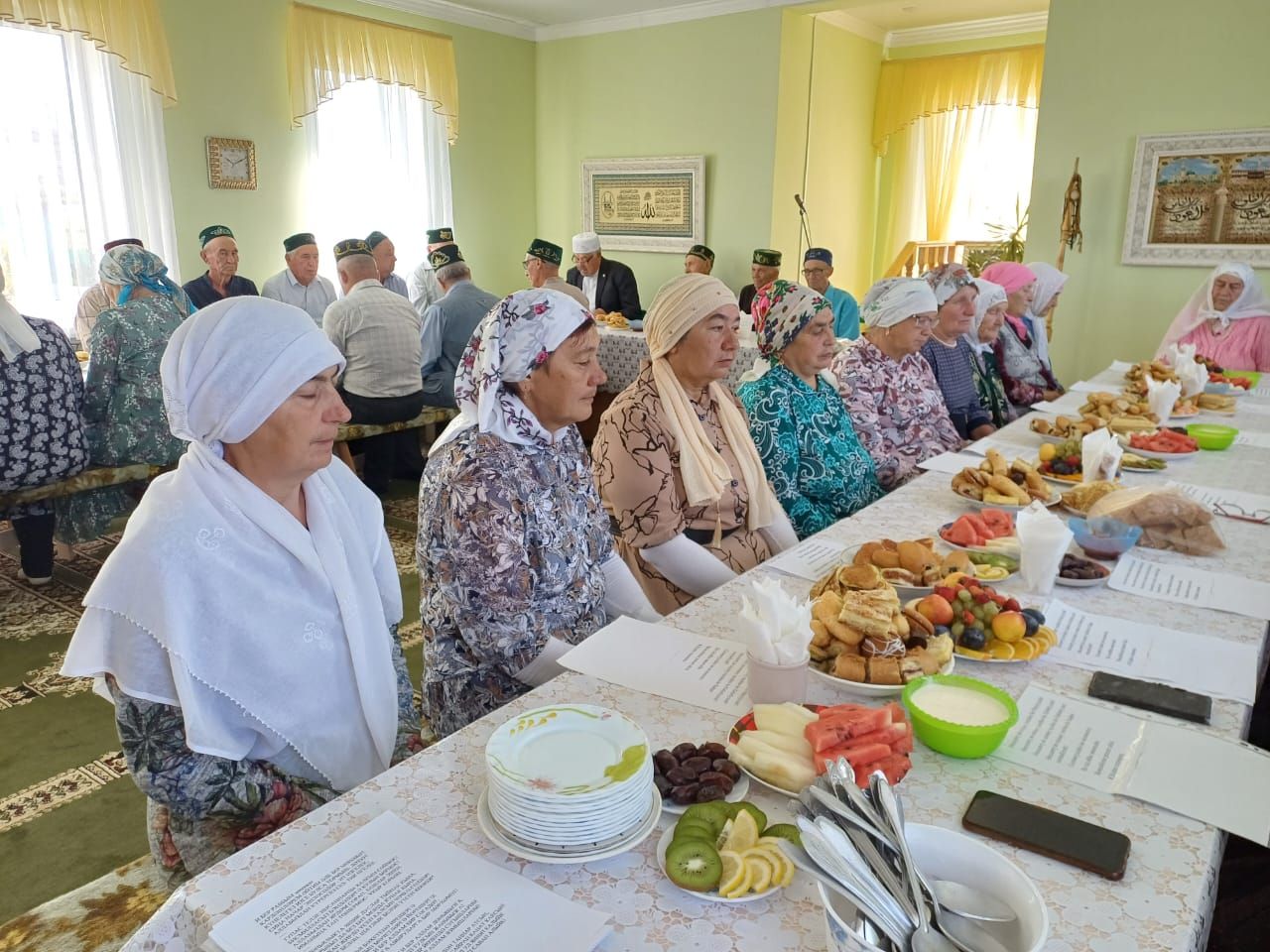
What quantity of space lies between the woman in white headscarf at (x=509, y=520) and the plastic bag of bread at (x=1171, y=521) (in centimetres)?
114

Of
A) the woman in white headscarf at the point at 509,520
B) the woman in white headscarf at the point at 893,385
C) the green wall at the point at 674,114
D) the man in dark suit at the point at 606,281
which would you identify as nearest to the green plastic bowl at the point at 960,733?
the woman in white headscarf at the point at 509,520

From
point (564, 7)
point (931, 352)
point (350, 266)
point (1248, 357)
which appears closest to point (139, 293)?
point (350, 266)

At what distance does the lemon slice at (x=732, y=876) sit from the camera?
0.87 m

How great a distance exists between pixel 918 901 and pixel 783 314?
6.69 feet

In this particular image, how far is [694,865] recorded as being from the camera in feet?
2.94

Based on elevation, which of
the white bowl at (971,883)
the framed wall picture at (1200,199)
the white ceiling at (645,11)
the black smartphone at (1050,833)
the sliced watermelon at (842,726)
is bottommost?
the black smartphone at (1050,833)

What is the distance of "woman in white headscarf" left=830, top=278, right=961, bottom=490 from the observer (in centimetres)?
305

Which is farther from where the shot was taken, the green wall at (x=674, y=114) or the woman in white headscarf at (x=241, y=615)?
the green wall at (x=674, y=114)

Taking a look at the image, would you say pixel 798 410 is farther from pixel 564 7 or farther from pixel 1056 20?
pixel 564 7

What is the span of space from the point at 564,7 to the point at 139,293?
4.77m

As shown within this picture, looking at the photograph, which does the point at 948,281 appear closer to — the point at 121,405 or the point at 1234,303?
the point at 1234,303

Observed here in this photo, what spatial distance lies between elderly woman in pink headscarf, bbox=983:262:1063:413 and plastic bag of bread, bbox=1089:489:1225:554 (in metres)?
2.59

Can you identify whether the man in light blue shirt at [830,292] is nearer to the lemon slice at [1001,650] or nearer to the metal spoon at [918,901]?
the lemon slice at [1001,650]

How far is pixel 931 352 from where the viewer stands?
3783mm
